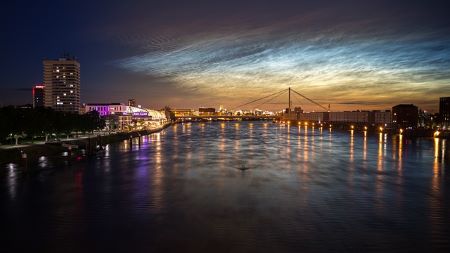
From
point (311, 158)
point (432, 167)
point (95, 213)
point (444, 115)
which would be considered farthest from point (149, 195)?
point (444, 115)

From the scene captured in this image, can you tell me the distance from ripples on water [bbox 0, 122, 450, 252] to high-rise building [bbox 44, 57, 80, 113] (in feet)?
439

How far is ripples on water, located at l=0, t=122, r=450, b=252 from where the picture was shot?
9914 mm

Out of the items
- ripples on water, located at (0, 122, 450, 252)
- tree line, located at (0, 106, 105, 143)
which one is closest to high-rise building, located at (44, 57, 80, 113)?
tree line, located at (0, 106, 105, 143)

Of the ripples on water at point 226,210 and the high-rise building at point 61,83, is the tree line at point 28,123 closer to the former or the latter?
the ripples on water at point 226,210

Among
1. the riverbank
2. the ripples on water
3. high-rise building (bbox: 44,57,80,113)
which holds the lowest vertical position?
the ripples on water

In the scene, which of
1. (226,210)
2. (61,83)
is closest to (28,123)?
(226,210)

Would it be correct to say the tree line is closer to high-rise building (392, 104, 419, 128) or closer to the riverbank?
the riverbank

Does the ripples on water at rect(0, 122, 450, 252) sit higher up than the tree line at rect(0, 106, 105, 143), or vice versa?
the tree line at rect(0, 106, 105, 143)

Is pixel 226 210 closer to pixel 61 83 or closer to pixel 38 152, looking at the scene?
pixel 38 152

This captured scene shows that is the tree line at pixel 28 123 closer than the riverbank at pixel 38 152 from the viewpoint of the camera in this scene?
No

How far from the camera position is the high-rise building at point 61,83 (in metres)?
147

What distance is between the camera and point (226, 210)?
13172 millimetres

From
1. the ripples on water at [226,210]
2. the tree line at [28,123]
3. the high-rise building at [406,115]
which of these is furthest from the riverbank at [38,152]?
the high-rise building at [406,115]

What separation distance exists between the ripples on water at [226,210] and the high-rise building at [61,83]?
13394 cm
